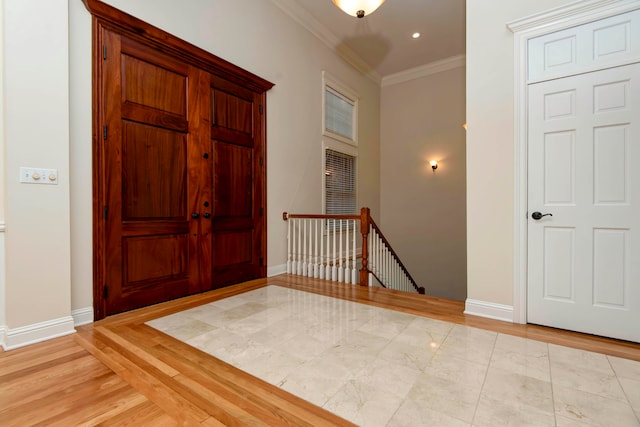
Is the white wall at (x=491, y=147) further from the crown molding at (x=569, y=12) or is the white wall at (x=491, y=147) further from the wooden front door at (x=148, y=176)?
the wooden front door at (x=148, y=176)

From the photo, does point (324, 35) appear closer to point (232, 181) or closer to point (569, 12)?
point (232, 181)

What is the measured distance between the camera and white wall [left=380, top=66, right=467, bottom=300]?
615 cm

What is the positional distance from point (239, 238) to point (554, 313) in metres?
3.37

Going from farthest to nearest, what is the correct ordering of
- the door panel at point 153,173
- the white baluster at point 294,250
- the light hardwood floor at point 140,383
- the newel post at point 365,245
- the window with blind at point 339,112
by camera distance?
1. the window with blind at point 339,112
2. the white baluster at point 294,250
3. the newel post at point 365,245
4. the door panel at point 153,173
5. the light hardwood floor at point 140,383

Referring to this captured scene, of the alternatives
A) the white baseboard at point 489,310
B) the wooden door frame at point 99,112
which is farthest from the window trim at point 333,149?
the wooden door frame at point 99,112

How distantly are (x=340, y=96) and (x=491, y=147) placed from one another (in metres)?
3.74

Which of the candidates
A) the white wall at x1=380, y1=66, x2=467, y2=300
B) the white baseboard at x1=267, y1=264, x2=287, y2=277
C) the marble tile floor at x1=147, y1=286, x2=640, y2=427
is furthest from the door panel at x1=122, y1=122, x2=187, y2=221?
the white wall at x1=380, y1=66, x2=467, y2=300

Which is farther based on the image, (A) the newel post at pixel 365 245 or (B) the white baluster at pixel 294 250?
(B) the white baluster at pixel 294 250

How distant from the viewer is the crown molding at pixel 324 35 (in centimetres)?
456

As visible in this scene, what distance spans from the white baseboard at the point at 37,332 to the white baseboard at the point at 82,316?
120 mm

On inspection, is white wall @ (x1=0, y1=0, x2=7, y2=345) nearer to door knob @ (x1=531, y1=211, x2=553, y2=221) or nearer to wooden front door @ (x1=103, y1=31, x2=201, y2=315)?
wooden front door @ (x1=103, y1=31, x2=201, y2=315)

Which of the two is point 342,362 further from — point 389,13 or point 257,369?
point 389,13

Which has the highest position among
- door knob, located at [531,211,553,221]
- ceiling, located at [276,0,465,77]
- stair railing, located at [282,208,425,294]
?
ceiling, located at [276,0,465,77]

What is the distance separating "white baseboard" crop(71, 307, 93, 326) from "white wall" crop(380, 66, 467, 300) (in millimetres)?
5708
